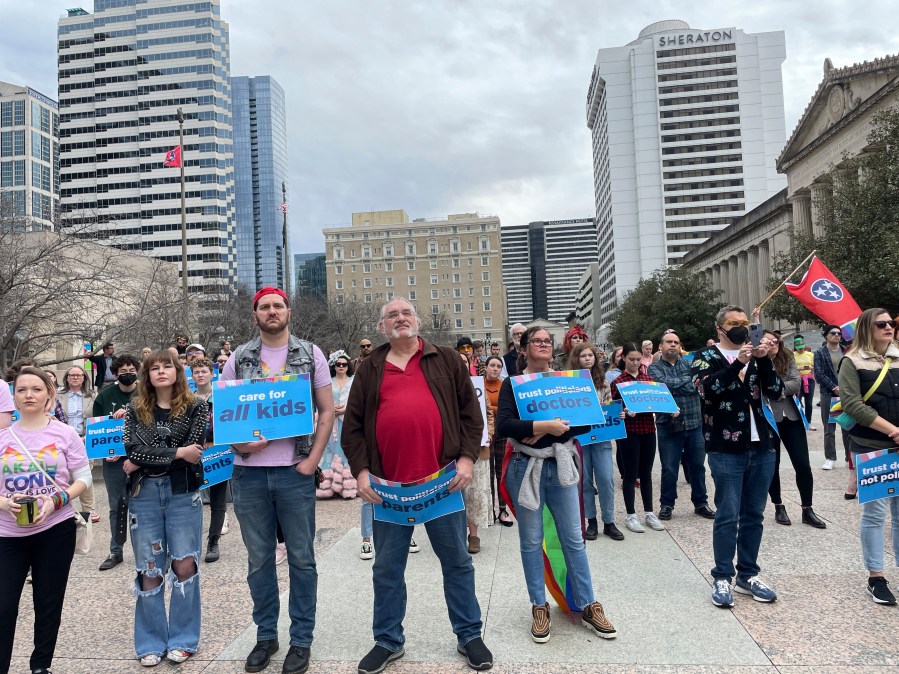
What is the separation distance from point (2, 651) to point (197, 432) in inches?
62.8

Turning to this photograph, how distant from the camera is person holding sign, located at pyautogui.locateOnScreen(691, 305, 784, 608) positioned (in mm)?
4641

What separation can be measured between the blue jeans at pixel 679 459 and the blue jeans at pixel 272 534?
193 inches

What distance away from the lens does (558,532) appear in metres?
4.32

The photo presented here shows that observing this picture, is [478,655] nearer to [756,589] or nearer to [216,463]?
[756,589]

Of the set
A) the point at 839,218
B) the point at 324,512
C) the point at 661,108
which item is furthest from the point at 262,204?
the point at 324,512

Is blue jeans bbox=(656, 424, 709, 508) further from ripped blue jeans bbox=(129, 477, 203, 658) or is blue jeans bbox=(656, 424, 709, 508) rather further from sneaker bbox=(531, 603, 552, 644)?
ripped blue jeans bbox=(129, 477, 203, 658)

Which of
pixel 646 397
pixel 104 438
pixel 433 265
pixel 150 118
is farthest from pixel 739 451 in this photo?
pixel 150 118

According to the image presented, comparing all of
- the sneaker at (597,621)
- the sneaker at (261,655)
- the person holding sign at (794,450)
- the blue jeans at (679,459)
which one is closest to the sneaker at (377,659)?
the sneaker at (261,655)

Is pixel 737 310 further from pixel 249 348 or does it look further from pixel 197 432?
pixel 197 432

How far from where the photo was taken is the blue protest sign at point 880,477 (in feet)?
15.3

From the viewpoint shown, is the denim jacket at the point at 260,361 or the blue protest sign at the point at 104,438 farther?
the blue protest sign at the point at 104,438

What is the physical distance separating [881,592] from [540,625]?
8.57ft

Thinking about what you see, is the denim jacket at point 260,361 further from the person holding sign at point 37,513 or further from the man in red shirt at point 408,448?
the person holding sign at point 37,513

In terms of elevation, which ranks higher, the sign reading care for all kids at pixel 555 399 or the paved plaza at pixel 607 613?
the sign reading care for all kids at pixel 555 399
